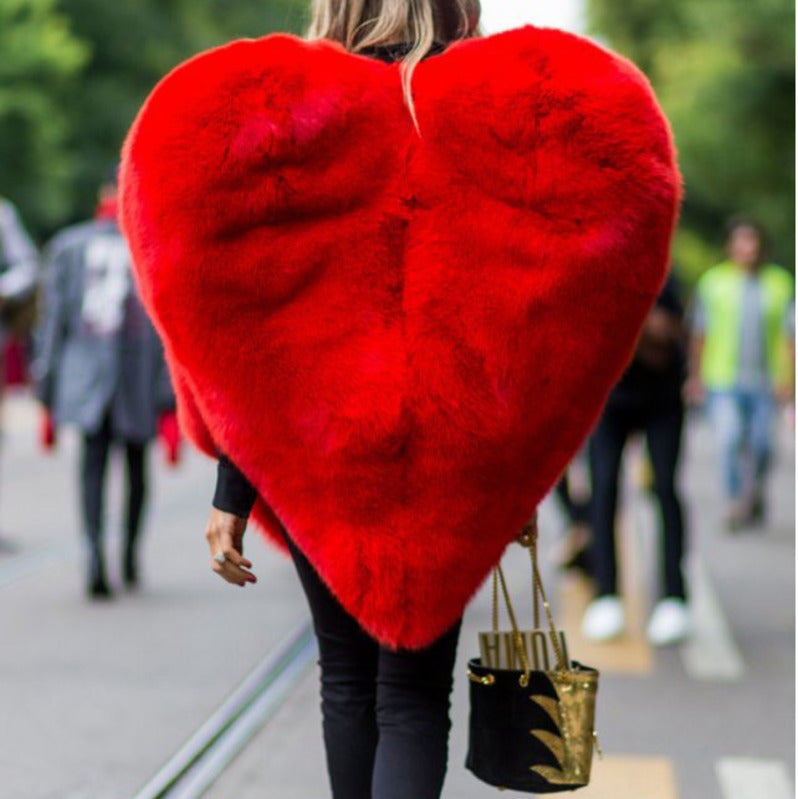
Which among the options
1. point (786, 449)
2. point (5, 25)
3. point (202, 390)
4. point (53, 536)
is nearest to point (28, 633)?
point (53, 536)

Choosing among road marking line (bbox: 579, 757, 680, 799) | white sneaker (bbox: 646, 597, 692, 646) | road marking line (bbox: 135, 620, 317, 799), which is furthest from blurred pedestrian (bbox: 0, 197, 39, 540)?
road marking line (bbox: 579, 757, 680, 799)

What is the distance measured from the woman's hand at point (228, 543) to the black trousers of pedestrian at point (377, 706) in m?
0.11

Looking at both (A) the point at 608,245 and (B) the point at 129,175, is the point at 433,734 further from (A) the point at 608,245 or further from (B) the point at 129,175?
(B) the point at 129,175

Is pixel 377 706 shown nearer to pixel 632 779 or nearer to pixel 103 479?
pixel 632 779

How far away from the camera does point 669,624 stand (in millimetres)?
6789

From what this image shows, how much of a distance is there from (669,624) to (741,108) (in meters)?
23.2

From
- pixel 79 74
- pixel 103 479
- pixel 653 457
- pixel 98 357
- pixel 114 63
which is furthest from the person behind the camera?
pixel 114 63

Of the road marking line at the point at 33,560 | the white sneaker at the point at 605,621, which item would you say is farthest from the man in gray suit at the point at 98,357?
the white sneaker at the point at 605,621

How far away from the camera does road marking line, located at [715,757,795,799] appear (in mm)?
4672

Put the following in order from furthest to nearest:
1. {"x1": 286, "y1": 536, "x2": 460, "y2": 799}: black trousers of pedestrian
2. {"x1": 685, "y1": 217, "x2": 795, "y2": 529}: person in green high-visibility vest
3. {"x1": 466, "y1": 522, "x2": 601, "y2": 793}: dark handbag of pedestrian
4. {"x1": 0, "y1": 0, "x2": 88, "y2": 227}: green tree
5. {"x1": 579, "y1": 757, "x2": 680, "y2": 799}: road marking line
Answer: {"x1": 0, "y1": 0, "x2": 88, "y2": 227}: green tree, {"x1": 685, "y1": 217, "x2": 795, "y2": 529}: person in green high-visibility vest, {"x1": 579, "y1": 757, "x2": 680, "y2": 799}: road marking line, {"x1": 466, "y1": 522, "x2": 601, "y2": 793}: dark handbag of pedestrian, {"x1": 286, "y1": 536, "x2": 460, "y2": 799}: black trousers of pedestrian

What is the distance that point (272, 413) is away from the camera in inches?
121

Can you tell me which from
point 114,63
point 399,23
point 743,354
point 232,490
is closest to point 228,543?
point 232,490

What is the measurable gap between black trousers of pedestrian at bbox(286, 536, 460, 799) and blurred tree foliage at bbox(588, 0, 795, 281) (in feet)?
73.8

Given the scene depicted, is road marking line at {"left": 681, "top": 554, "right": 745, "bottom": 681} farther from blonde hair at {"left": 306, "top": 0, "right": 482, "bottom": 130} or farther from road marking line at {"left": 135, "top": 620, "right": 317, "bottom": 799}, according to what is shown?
blonde hair at {"left": 306, "top": 0, "right": 482, "bottom": 130}
